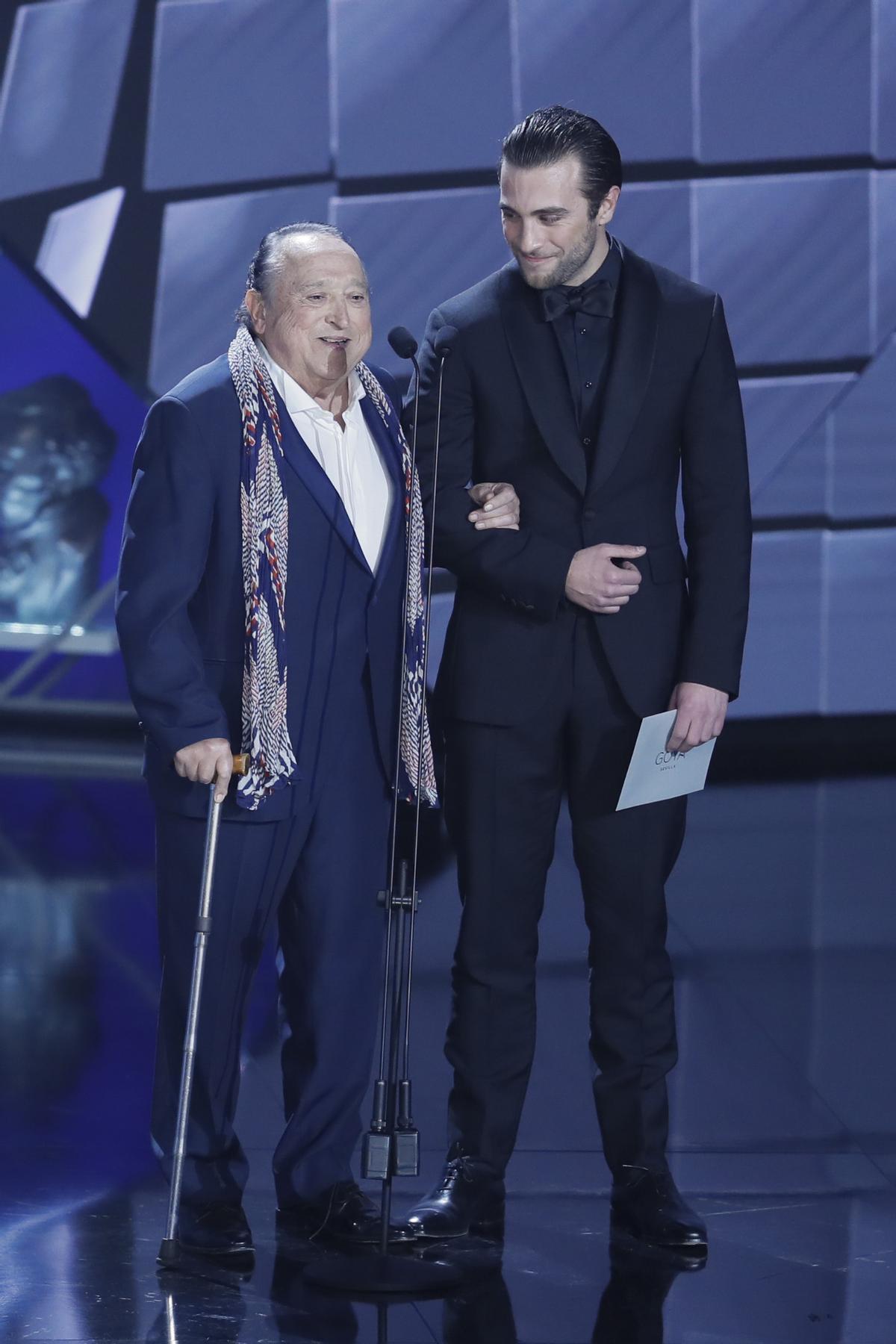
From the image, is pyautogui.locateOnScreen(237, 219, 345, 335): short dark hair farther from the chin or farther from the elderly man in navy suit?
the chin

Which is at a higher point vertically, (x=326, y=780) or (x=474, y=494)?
(x=474, y=494)

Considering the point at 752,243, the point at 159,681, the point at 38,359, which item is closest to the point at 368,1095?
the point at 159,681

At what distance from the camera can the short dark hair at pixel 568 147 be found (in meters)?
2.37

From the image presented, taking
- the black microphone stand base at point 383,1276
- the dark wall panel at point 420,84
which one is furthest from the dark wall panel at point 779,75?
the black microphone stand base at point 383,1276

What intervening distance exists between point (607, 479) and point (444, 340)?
0.28 m

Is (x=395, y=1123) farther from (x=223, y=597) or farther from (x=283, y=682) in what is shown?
(x=223, y=597)

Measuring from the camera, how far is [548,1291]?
7.57 feet

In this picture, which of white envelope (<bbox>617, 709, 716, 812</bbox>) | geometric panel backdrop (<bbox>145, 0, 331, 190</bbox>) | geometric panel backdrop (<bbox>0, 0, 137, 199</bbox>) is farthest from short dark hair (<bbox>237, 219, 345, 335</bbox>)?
geometric panel backdrop (<bbox>0, 0, 137, 199</bbox>)

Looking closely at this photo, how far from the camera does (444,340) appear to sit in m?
2.44

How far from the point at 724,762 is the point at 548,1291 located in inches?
181

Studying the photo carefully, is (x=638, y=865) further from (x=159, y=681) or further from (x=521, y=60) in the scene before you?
(x=521, y=60)

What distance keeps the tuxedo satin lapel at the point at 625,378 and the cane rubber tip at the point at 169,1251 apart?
1.10m

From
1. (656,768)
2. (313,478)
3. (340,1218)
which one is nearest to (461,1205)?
(340,1218)

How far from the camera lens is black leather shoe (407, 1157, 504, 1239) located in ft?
8.07
